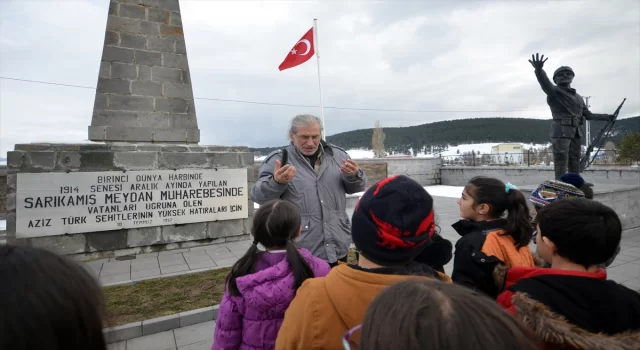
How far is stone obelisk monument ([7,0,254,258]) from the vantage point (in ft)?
18.2

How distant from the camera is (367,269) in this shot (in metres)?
1.14

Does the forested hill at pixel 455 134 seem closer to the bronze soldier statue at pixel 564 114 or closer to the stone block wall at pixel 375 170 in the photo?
the stone block wall at pixel 375 170

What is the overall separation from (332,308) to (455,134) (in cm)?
9416

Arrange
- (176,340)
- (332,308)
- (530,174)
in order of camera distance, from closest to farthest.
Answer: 1. (332,308)
2. (176,340)
3. (530,174)

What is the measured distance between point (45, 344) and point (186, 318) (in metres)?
3.28

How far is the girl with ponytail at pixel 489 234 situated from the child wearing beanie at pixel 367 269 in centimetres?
78

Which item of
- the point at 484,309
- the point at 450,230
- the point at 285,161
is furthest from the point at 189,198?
the point at 484,309

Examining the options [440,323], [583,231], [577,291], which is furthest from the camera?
[583,231]

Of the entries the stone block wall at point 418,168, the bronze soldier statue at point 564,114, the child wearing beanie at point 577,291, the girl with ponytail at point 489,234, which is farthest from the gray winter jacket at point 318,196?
the stone block wall at point 418,168

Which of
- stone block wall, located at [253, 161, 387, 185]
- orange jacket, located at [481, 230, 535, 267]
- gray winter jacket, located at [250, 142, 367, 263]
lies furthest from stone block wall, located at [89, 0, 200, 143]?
stone block wall, located at [253, 161, 387, 185]

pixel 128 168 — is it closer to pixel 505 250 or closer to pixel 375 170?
pixel 505 250

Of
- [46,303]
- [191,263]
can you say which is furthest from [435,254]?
[191,263]

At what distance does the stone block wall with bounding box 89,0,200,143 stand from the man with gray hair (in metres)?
4.82

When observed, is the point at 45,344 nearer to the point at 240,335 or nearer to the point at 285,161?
the point at 240,335
